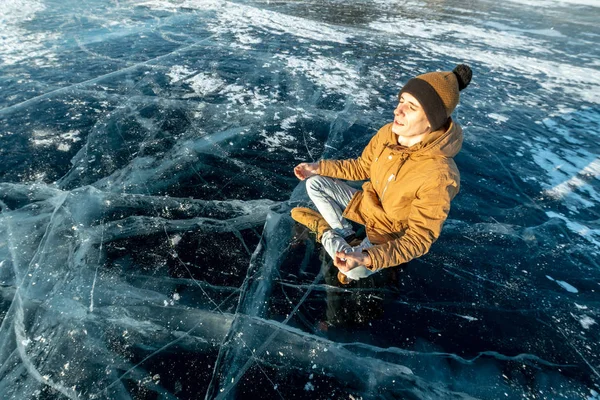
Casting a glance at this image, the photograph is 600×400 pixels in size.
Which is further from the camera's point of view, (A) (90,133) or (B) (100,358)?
(A) (90,133)

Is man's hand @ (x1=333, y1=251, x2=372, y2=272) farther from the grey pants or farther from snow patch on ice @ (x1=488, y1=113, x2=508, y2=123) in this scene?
snow patch on ice @ (x1=488, y1=113, x2=508, y2=123)

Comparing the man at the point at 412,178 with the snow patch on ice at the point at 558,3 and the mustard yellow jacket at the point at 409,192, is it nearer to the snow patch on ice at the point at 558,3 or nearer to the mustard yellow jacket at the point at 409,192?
the mustard yellow jacket at the point at 409,192

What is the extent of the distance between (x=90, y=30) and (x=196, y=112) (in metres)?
4.70

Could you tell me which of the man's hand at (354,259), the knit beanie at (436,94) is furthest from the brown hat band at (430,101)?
the man's hand at (354,259)

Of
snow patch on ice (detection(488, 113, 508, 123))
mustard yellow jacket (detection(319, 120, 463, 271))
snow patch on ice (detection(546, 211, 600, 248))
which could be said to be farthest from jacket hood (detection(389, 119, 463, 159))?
snow patch on ice (detection(488, 113, 508, 123))

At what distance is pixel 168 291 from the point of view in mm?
2299

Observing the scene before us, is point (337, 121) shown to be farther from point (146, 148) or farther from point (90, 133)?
point (90, 133)

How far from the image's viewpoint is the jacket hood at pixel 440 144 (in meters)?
1.88

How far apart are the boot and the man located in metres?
0.18

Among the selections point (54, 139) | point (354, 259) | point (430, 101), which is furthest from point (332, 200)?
point (54, 139)

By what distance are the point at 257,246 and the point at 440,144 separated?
1.52m

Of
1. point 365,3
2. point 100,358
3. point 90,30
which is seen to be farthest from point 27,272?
point 365,3

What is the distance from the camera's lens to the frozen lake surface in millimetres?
1942

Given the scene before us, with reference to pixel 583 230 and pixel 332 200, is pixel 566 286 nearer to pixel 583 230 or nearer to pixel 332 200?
pixel 583 230
